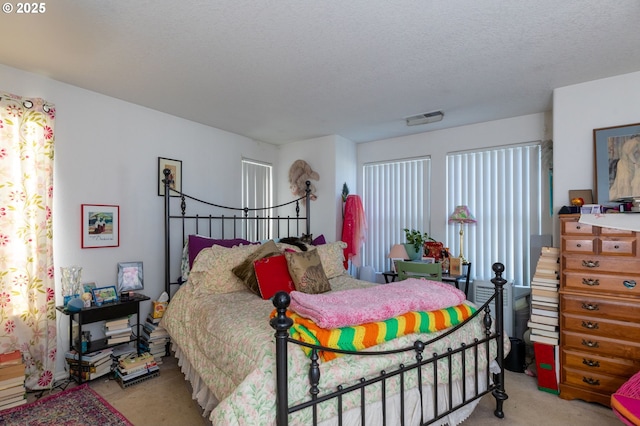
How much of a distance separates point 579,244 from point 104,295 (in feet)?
12.6

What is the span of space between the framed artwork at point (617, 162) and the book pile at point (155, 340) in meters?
3.96

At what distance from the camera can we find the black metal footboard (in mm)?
1391

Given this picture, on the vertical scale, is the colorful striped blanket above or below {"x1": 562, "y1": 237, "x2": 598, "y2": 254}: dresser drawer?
below

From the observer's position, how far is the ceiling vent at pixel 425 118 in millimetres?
3583

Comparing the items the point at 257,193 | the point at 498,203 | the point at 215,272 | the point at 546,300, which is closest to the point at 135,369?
→ the point at 215,272

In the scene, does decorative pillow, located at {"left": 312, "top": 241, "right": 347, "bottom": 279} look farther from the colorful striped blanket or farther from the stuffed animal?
the colorful striped blanket

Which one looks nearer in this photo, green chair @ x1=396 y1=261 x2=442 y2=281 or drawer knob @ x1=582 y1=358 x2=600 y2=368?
drawer knob @ x1=582 y1=358 x2=600 y2=368

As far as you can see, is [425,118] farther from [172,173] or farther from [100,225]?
[100,225]

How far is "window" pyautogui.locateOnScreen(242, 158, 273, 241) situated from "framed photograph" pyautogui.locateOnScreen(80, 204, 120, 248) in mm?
1549

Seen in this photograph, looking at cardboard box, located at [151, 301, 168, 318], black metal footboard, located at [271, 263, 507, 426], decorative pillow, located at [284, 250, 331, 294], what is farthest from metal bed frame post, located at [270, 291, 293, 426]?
cardboard box, located at [151, 301, 168, 318]

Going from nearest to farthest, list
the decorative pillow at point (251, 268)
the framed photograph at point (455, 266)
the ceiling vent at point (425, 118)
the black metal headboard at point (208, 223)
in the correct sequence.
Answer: the decorative pillow at point (251, 268)
the black metal headboard at point (208, 223)
the ceiling vent at point (425, 118)
the framed photograph at point (455, 266)

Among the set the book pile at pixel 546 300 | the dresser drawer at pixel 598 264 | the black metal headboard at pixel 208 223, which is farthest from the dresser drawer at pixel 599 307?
the black metal headboard at pixel 208 223

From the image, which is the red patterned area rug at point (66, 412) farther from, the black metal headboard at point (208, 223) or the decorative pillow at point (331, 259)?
the decorative pillow at point (331, 259)

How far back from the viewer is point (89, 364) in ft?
8.73
